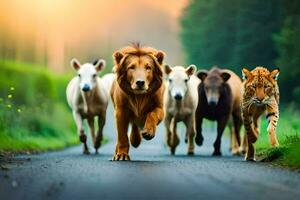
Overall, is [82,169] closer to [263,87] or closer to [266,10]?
[263,87]

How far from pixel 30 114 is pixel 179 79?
765 centimetres

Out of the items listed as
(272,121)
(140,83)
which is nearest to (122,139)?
(140,83)

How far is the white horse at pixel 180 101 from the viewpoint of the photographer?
19062mm

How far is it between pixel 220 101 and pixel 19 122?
621 centimetres

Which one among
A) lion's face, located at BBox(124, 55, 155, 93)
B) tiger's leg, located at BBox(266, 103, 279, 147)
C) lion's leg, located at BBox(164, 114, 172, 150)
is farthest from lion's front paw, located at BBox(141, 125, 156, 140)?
lion's leg, located at BBox(164, 114, 172, 150)

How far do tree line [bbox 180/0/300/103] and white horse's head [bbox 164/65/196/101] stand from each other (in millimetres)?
17810

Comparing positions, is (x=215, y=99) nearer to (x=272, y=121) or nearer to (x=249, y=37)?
(x=272, y=121)

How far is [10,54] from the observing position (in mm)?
37469

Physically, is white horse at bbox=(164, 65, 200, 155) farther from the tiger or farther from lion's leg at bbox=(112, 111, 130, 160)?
the tiger

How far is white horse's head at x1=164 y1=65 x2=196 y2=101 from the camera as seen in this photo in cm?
1888

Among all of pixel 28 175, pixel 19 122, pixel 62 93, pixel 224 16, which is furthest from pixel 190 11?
pixel 28 175

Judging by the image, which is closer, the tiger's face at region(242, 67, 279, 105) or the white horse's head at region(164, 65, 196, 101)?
the tiger's face at region(242, 67, 279, 105)

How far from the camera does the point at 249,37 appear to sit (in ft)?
139

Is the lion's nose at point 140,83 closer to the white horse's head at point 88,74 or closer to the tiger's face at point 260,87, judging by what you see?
the tiger's face at point 260,87
